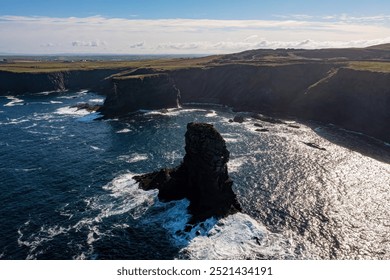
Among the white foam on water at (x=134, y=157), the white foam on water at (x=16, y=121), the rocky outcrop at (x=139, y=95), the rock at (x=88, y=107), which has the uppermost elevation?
the rocky outcrop at (x=139, y=95)

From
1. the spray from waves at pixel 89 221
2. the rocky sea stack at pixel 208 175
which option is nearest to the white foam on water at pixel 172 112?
the spray from waves at pixel 89 221

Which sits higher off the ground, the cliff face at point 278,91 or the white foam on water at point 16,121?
the cliff face at point 278,91

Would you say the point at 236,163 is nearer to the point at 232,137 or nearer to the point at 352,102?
the point at 232,137

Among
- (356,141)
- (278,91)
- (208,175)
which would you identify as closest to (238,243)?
(208,175)

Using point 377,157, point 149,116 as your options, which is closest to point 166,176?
point 377,157

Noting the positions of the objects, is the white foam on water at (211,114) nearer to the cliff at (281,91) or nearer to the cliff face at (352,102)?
the cliff at (281,91)

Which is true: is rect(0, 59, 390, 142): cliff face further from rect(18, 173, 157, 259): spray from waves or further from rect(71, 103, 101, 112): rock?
rect(18, 173, 157, 259): spray from waves

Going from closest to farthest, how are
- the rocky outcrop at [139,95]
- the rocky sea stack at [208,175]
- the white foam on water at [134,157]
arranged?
the rocky sea stack at [208,175]
the white foam on water at [134,157]
the rocky outcrop at [139,95]
